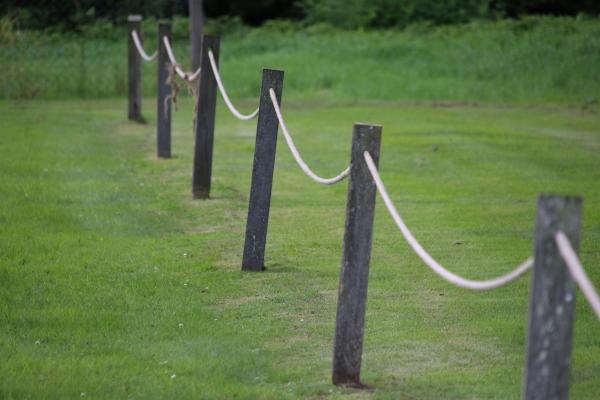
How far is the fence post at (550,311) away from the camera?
3.79 m

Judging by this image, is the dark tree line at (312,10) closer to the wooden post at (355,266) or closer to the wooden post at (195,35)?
the wooden post at (195,35)

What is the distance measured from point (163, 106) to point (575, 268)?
1094 centimetres

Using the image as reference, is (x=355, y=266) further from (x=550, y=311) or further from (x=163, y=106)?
(x=163, y=106)

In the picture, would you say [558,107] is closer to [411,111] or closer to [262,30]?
[411,111]

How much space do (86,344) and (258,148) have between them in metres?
2.48

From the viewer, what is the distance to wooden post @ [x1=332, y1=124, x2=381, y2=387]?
18.1 ft

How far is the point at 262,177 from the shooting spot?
323 inches

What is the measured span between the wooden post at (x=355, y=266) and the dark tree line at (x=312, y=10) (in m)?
20.1

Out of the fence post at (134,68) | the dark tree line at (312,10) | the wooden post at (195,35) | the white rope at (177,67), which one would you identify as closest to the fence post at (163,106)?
the white rope at (177,67)

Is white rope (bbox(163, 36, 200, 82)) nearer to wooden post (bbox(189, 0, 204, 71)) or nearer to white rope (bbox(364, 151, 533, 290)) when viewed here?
wooden post (bbox(189, 0, 204, 71))

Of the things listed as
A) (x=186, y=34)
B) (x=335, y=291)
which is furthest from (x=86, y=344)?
(x=186, y=34)

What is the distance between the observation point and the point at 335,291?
7551mm

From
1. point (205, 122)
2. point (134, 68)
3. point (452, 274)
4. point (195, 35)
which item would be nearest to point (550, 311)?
point (452, 274)

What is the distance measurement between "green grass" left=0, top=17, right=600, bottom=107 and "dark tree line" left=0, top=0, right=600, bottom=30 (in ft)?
3.56
